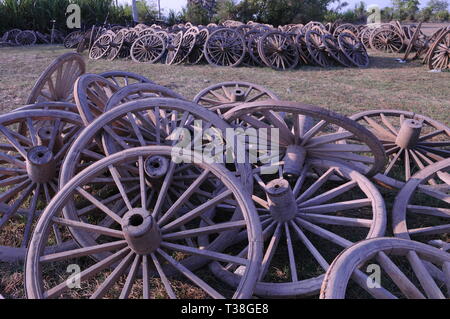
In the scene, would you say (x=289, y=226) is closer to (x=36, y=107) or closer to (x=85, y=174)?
(x=85, y=174)

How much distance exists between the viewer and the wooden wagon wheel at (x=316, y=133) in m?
2.12

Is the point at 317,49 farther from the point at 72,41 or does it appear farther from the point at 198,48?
the point at 72,41

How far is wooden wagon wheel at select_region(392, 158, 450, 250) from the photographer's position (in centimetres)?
232

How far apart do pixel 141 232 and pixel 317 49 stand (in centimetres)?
841

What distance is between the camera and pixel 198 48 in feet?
31.1

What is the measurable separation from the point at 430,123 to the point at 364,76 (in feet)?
15.4

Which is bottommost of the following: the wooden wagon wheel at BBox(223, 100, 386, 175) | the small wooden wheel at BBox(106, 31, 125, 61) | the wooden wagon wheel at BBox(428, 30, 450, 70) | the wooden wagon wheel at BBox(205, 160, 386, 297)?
the wooden wagon wheel at BBox(205, 160, 386, 297)

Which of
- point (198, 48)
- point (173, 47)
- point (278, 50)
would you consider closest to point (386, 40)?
point (278, 50)

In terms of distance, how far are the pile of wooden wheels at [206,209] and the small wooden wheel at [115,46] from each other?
7.63 metres

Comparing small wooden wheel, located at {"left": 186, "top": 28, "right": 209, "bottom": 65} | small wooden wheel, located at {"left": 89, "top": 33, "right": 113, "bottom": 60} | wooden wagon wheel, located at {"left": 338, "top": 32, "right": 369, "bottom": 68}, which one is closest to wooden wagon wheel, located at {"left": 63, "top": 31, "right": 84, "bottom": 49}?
small wooden wheel, located at {"left": 89, "top": 33, "right": 113, "bottom": 60}

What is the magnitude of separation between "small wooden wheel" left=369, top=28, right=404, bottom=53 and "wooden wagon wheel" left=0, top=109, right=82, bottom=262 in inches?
447

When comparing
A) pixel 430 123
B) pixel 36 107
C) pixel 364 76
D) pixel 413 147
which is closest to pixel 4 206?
pixel 36 107

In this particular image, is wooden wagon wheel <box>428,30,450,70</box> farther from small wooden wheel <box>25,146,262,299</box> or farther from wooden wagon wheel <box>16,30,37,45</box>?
wooden wagon wheel <box>16,30,37,45</box>

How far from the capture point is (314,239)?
2.53 meters
